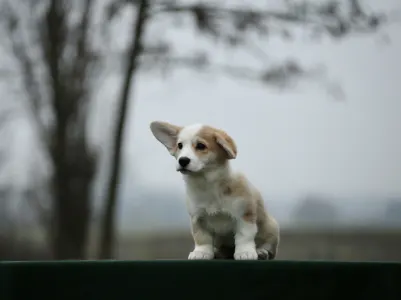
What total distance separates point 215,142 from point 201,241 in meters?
0.15

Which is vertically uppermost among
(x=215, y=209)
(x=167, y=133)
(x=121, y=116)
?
(x=121, y=116)

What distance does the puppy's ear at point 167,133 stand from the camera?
1.25 m

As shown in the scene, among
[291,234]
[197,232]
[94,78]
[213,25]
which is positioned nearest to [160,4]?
[213,25]

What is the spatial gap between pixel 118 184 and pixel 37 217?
0.79 metres

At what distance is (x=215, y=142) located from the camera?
1216 millimetres

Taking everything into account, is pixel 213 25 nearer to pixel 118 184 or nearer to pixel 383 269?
pixel 118 184

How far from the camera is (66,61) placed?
4172mm

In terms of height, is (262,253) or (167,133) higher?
(167,133)

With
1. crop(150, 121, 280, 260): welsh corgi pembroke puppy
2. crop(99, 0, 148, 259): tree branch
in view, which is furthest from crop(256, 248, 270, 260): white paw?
crop(99, 0, 148, 259): tree branch

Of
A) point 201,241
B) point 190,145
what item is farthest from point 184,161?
point 201,241

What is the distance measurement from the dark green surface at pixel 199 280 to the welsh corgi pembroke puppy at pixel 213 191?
0.07 meters

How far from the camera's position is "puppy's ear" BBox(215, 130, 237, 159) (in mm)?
1201

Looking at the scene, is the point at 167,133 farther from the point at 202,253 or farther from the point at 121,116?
the point at 121,116

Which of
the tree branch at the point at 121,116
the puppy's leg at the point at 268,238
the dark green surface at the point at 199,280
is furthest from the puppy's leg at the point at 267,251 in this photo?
the tree branch at the point at 121,116
